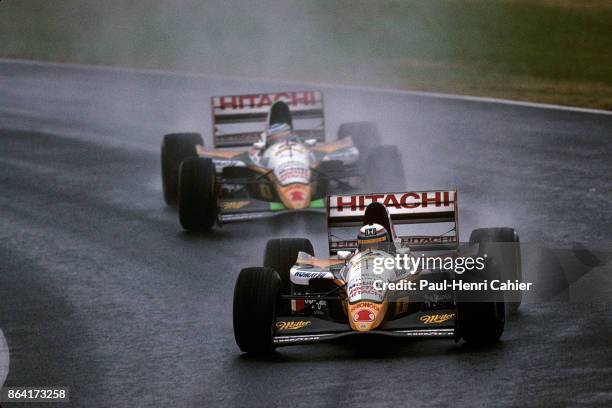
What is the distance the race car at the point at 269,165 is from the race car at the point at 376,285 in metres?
4.09

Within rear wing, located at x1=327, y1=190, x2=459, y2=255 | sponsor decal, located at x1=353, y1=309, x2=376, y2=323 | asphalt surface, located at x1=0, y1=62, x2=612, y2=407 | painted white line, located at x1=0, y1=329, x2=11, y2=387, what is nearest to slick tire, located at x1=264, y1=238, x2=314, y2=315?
rear wing, located at x1=327, y1=190, x2=459, y2=255

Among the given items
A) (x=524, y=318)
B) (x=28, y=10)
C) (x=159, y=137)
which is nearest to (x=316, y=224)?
(x=524, y=318)

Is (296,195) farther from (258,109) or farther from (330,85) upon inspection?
(330,85)

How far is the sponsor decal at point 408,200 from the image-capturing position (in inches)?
501

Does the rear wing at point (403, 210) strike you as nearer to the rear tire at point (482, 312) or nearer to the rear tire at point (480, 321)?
the rear tire at point (482, 312)

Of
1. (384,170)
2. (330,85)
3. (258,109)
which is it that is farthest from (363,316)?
(330,85)

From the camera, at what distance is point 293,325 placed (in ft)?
35.7

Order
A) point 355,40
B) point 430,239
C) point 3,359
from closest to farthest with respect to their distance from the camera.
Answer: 1. point 3,359
2. point 430,239
3. point 355,40

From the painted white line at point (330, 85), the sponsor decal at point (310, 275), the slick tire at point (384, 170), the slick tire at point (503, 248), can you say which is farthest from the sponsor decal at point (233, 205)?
the painted white line at point (330, 85)

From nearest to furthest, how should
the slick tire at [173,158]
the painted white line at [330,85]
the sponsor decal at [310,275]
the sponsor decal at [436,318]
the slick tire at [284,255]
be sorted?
the sponsor decal at [436,318] → the sponsor decal at [310,275] → the slick tire at [284,255] → the slick tire at [173,158] → the painted white line at [330,85]

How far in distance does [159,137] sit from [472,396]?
17.1m

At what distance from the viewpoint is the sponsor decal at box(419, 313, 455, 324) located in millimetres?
10688

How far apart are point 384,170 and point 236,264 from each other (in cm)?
345

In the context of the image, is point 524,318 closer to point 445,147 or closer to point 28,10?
point 445,147
